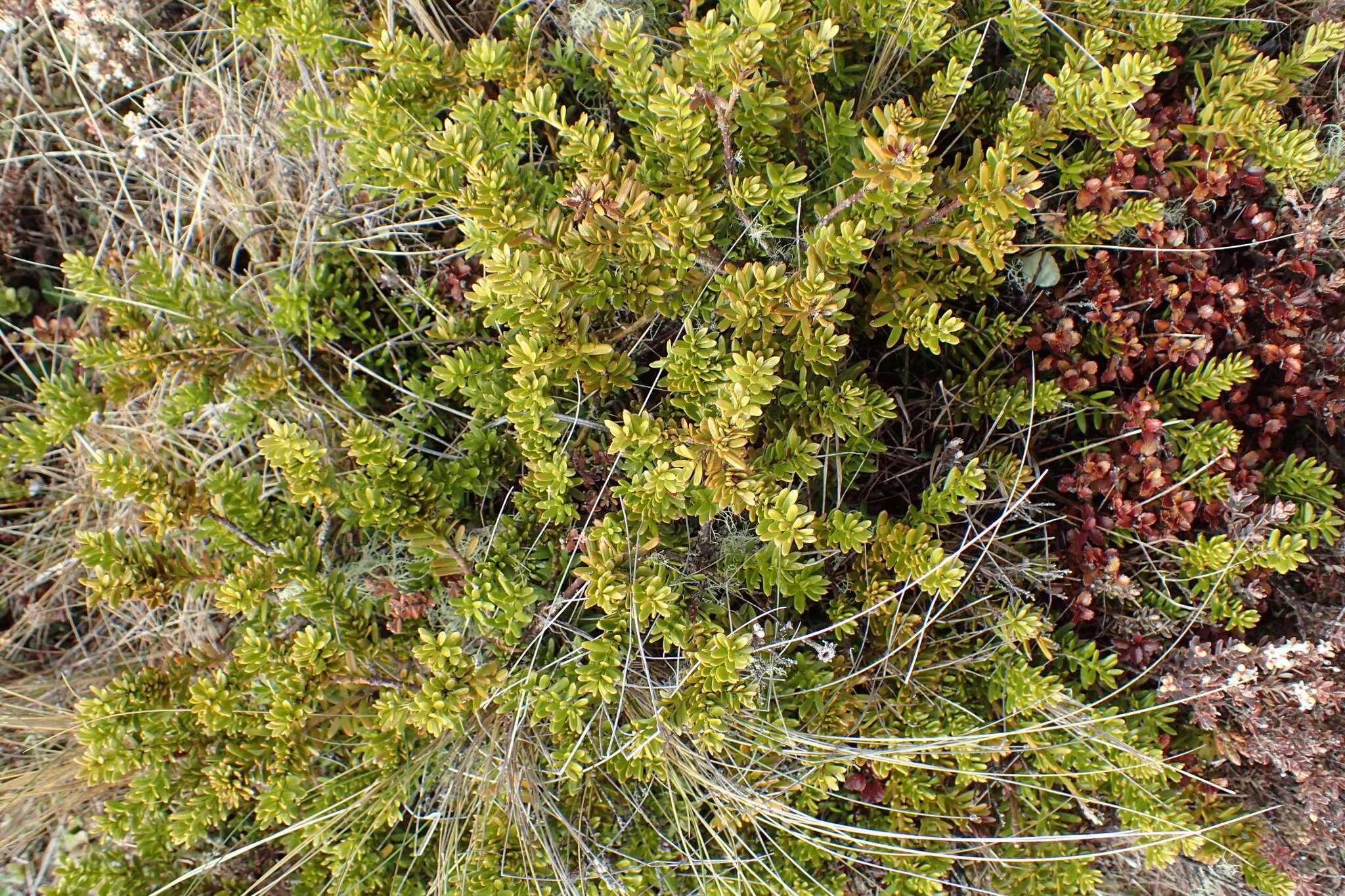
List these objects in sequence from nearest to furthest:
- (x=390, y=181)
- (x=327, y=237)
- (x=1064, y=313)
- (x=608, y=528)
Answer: (x=608, y=528)
(x=390, y=181)
(x=1064, y=313)
(x=327, y=237)

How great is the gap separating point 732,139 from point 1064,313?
141 centimetres

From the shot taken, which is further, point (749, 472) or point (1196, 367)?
point (1196, 367)

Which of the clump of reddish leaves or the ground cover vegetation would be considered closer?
the ground cover vegetation

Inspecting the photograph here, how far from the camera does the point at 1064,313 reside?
3.06m

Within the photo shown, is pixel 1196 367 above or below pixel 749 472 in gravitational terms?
above

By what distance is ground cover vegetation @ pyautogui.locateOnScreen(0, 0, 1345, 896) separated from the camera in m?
2.59

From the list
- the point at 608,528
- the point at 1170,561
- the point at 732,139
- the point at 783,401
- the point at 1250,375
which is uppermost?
the point at 732,139

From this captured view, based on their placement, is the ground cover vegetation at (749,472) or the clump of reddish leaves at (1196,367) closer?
the ground cover vegetation at (749,472)

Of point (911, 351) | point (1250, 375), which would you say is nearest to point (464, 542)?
point (911, 351)

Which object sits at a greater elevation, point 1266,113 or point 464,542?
point 1266,113

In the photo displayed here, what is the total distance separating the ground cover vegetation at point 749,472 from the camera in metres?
2.59

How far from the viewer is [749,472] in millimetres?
2461

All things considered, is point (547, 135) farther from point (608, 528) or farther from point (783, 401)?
A: point (608, 528)

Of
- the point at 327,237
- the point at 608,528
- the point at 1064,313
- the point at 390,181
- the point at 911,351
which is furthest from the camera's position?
the point at 327,237
